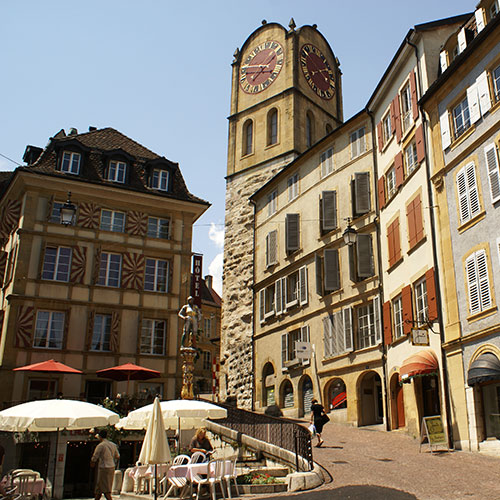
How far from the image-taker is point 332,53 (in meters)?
43.4

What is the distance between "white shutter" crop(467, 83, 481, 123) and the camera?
651 inches

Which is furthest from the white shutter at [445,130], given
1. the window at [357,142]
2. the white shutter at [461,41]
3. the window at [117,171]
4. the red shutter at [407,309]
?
the window at [117,171]

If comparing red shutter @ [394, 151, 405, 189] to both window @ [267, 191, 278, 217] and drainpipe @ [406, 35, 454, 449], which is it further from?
window @ [267, 191, 278, 217]

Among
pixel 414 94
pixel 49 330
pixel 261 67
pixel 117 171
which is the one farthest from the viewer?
pixel 261 67

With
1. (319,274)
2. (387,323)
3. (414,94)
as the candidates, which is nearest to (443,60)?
(414,94)

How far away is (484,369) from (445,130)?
7.42 meters

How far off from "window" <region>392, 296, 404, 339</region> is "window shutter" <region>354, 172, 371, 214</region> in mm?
4655

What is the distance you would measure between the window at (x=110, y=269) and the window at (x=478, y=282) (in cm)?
1605

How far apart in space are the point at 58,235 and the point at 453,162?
55.6ft

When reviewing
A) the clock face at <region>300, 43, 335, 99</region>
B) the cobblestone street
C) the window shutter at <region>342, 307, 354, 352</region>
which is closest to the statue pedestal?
the cobblestone street

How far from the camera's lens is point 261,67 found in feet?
134

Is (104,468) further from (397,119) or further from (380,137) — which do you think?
(380,137)

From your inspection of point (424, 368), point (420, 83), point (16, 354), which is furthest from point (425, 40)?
point (16, 354)

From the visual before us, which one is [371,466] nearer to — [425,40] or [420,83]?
[420,83]
